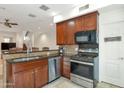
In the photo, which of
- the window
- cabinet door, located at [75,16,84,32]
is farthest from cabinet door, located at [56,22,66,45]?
the window

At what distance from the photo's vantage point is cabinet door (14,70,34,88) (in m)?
2.49

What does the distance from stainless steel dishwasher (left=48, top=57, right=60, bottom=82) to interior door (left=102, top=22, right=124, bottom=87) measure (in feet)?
5.11

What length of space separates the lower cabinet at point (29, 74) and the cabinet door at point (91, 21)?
1684mm

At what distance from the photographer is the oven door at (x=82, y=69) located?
9.90ft

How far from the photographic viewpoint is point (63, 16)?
13.8ft

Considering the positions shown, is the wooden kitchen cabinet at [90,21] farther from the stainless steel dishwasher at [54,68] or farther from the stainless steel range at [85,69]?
the stainless steel dishwasher at [54,68]

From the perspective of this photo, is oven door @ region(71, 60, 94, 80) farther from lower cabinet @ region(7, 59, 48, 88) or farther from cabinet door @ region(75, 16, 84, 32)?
cabinet door @ region(75, 16, 84, 32)

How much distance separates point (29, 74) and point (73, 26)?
7.34 feet

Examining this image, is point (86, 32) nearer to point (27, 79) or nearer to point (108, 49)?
point (108, 49)

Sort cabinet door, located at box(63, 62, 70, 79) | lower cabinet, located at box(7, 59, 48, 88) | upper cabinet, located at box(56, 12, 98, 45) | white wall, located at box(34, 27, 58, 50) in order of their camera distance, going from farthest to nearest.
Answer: white wall, located at box(34, 27, 58, 50) < cabinet door, located at box(63, 62, 70, 79) < upper cabinet, located at box(56, 12, 98, 45) < lower cabinet, located at box(7, 59, 48, 88)

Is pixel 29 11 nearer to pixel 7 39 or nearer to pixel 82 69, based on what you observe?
pixel 82 69

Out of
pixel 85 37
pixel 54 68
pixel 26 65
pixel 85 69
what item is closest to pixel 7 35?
pixel 54 68

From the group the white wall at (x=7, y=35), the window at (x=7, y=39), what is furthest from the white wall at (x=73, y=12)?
the window at (x=7, y=39)

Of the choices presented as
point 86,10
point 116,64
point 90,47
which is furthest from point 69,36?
point 116,64
